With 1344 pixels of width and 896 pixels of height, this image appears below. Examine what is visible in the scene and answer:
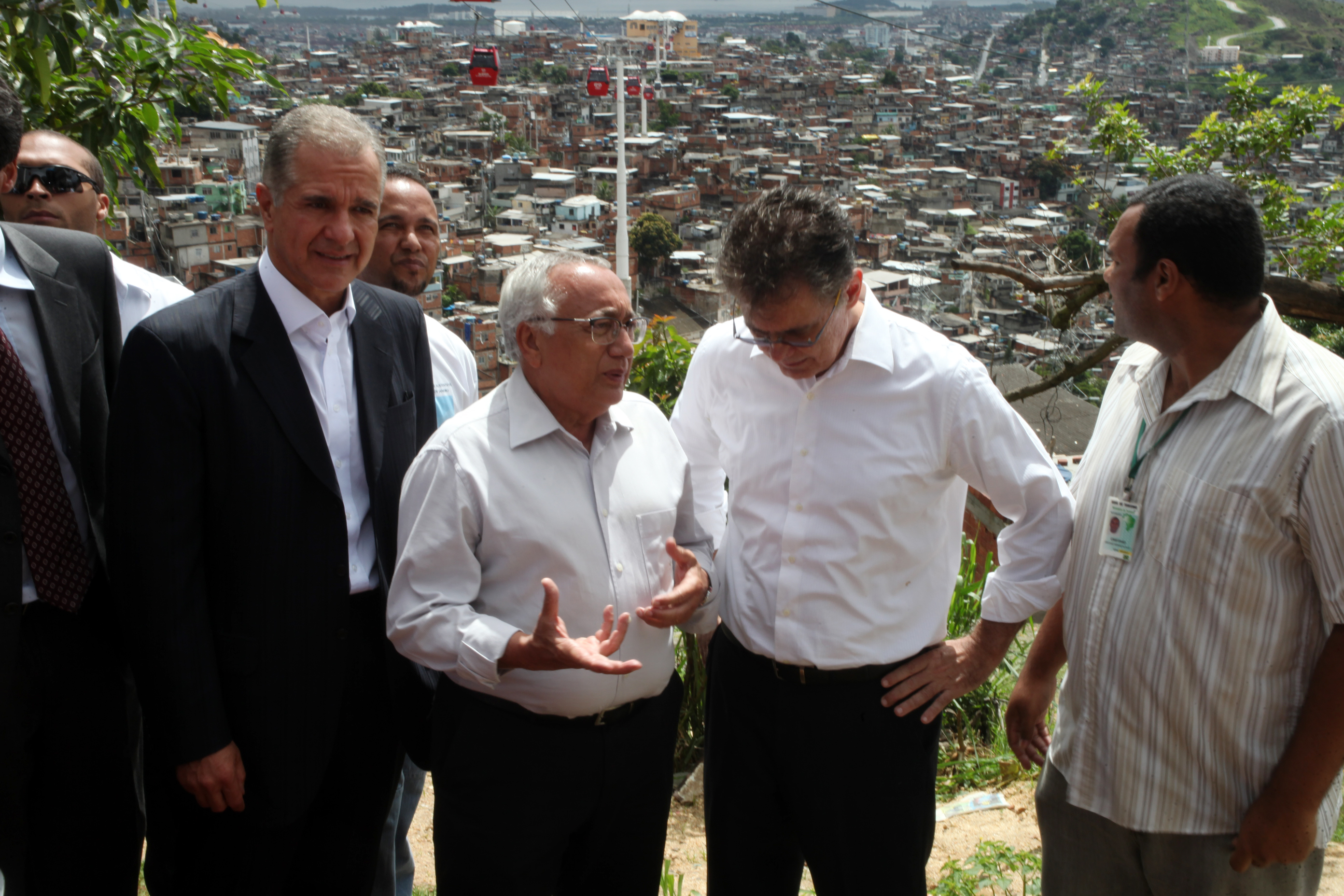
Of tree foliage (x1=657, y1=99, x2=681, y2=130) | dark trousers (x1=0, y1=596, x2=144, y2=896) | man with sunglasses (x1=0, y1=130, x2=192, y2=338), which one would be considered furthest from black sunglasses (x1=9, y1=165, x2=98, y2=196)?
tree foliage (x1=657, y1=99, x2=681, y2=130)

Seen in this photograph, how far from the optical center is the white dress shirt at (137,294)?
186 centimetres

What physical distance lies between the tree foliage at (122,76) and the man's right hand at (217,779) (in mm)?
1809

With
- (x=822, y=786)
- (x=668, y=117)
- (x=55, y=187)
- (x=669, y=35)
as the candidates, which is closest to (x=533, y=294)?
(x=822, y=786)

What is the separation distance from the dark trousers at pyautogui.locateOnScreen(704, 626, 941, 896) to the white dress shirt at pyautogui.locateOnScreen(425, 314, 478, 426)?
0.88 metres

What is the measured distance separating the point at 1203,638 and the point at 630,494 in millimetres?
878

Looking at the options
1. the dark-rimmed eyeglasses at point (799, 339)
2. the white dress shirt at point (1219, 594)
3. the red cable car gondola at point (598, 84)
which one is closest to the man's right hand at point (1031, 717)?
the white dress shirt at point (1219, 594)

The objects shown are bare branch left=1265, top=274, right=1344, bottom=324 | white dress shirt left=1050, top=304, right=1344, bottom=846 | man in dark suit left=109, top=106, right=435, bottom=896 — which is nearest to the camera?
white dress shirt left=1050, top=304, right=1344, bottom=846

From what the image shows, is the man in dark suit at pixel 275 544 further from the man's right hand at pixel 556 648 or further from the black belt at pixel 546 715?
the man's right hand at pixel 556 648

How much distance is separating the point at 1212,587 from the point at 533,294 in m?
1.09

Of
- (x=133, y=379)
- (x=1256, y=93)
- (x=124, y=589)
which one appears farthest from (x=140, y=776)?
(x=1256, y=93)

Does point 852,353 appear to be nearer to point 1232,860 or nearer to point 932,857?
point 1232,860

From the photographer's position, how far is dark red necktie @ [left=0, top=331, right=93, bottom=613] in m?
1.47

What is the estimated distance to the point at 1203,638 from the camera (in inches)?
57.0

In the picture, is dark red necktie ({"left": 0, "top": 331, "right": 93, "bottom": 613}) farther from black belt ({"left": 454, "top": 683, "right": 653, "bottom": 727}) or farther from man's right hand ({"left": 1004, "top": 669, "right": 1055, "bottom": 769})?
man's right hand ({"left": 1004, "top": 669, "right": 1055, "bottom": 769})
